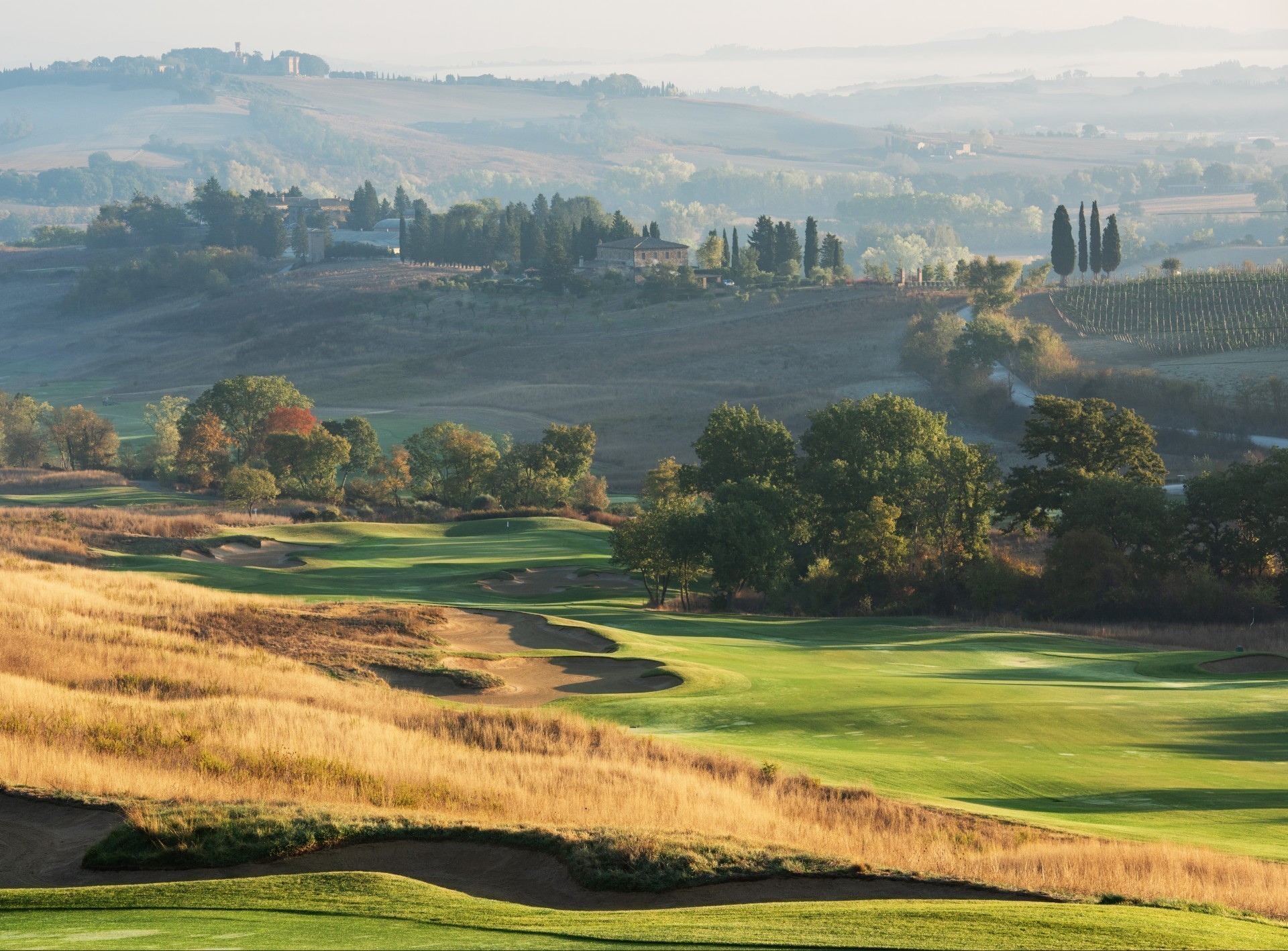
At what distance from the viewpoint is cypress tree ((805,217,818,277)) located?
174m

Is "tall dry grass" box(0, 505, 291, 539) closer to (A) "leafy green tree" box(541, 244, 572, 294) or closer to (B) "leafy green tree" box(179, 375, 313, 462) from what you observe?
(B) "leafy green tree" box(179, 375, 313, 462)

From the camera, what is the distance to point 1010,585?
5262 centimetres

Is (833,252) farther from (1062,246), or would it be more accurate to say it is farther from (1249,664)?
(1249,664)

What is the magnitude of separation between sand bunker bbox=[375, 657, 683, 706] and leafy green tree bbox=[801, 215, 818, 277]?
5792 inches

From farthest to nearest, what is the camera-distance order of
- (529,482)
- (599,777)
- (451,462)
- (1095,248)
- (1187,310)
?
(1095,248), (1187,310), (451,462), (529,482), (599,777)

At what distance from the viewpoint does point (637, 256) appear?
184500 millimetres

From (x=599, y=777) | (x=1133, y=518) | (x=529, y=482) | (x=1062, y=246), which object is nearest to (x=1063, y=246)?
(x=1062, y=246)

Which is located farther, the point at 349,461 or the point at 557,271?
the point at 557,271

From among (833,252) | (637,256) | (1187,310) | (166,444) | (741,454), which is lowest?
(166,444)

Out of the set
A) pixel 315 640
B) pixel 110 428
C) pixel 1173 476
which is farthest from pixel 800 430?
pixel 315 640

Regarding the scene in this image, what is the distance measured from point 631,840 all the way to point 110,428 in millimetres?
100881

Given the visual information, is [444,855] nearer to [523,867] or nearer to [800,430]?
[523,867]

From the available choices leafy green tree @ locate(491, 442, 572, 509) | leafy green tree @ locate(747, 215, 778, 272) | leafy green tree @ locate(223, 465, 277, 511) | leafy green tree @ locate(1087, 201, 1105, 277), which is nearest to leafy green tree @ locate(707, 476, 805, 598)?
leafy green tree @ locate(491, 442, 572, 509)

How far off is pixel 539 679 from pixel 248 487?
48677mm
